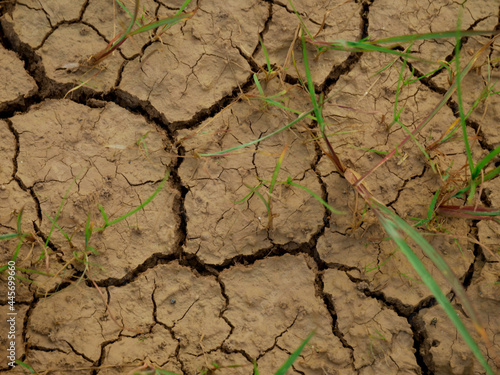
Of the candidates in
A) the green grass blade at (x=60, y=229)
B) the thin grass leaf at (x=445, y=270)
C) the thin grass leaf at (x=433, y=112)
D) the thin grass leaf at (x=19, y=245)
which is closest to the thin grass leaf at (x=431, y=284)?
the thin grass leaf at (x=445, y=270)

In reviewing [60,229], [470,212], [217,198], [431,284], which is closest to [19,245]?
[60,229]

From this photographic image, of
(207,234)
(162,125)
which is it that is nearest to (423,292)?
(207,234)

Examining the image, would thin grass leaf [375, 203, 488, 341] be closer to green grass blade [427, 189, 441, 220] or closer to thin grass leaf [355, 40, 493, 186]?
thin grass leaf [355, 40, 493, 186]

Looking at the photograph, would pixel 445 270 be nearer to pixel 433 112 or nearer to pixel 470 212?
pixel 470 212

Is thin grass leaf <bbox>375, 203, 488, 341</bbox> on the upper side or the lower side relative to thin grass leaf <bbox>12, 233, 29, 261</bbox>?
lower

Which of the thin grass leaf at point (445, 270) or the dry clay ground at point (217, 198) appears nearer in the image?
the thin grass leaf at point (445, 270)

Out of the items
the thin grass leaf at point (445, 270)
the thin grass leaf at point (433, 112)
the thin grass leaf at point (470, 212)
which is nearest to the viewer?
the thin grass leaf at point (445, 270)

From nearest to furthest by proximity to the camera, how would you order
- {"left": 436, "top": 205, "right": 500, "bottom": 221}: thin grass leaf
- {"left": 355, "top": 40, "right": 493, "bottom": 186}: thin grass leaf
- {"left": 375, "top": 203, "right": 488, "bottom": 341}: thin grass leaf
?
{"left": 375, "top": 203, "right": 488, "bottom": 341}: thin grass leaf, {"left": 355, "top": 40, "right": 493, "bottom": 186}: thin grass leaf, {"left": 436, "top": 205, "right": 500, "bottom": 221}: thin grass leaf

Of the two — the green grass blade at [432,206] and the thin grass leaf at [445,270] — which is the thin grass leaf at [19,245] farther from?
the green grass blade at [432,206]

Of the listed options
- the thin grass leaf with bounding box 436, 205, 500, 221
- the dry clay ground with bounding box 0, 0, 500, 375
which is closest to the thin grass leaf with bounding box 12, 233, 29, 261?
the dry clay ground with bounding box 0, 0, 500, 375
